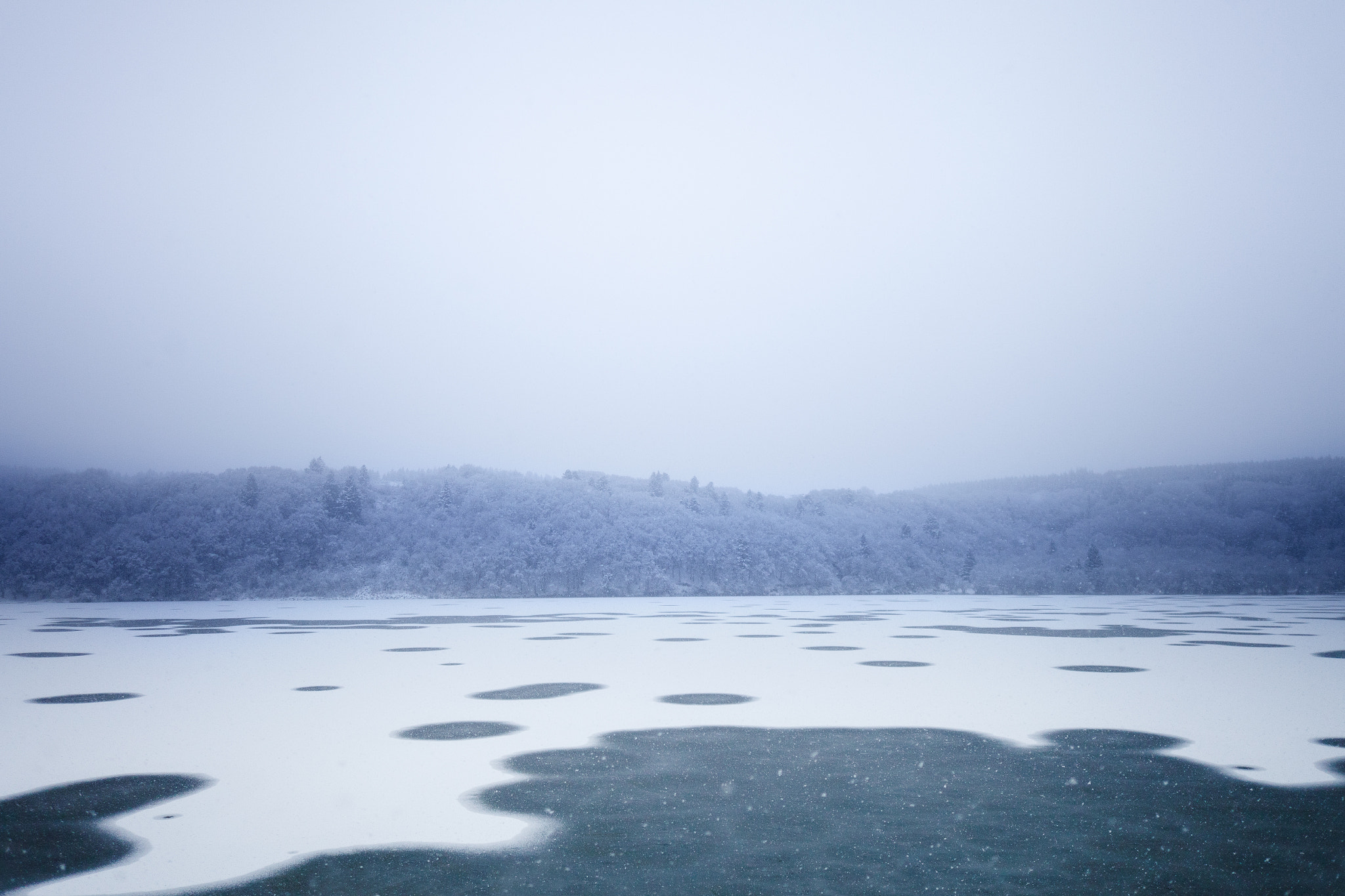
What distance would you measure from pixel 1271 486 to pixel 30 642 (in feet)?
498

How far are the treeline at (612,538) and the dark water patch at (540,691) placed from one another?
62.8 meters

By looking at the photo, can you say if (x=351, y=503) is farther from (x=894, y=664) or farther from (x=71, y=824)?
(x=71, y=824)

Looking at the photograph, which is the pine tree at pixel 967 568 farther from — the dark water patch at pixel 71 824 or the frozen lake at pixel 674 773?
the dark water patch at pixel 71 824

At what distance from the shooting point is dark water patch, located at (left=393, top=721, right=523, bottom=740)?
9.30m

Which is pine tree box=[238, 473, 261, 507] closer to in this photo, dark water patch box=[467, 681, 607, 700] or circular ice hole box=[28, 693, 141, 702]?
circular ice hole box=[28, 693, 141, 702]

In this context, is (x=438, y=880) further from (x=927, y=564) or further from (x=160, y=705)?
(x=927, y=564)

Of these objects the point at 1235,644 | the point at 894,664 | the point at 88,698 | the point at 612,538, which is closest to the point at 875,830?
the point at 88,698

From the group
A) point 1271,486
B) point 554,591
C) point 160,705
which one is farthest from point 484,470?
point 160,705

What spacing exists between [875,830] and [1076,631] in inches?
845

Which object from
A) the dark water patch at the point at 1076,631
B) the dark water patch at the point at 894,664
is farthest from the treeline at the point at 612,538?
the dark water patch at the point at 894,664

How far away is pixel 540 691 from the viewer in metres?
12.8

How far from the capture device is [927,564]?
111688 mm

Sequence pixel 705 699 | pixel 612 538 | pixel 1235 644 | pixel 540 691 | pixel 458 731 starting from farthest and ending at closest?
pixel 612 538, pixel 1235 644, pixel 540 691, pixel 705 699, pixel 458 731

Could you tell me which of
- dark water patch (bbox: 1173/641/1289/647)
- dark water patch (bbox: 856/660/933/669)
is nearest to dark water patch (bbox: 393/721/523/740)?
dark water patch (bbox: 856/660/933/669)
